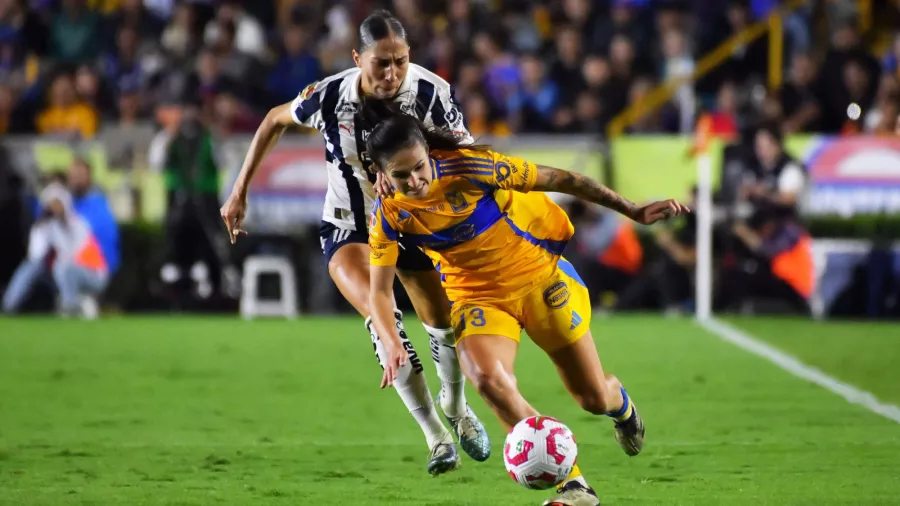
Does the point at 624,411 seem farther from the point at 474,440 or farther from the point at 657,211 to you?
the point at 657,211

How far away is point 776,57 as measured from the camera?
64.2 feet

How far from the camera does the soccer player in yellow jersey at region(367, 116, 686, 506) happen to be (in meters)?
6.35

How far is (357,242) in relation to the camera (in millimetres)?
7730

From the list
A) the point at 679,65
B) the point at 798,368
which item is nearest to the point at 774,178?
the point at 679,65

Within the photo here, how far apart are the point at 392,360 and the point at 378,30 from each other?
69.3 inches

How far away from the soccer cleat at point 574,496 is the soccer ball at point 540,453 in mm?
52

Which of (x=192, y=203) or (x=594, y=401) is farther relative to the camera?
(x=192, y=203)

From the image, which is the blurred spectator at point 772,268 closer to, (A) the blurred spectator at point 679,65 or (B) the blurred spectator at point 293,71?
(A) the blurred spectator at point 679,65

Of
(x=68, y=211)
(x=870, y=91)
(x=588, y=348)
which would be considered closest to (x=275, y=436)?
(x=588, y=348)

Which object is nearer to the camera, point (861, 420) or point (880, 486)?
point (880, 486)

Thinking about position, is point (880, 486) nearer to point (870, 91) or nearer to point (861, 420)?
point (861, 420)

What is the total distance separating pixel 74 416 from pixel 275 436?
62.6 inches

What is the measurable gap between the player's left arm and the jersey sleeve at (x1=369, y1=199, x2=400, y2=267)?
65 cm

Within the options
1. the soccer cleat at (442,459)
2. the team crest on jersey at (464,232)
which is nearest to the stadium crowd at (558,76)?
the soccer cleat at (442,459)
